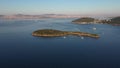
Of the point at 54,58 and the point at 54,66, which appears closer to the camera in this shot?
the point at 54,66

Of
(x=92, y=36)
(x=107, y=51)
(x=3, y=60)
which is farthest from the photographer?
(x=92, y=36)

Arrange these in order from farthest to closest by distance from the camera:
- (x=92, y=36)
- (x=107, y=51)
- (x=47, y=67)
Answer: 1. (x=92, y=36)
2. (x=107, y=51)
3. (x=47, y=67)

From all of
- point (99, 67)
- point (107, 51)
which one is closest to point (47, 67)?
point (99, 67)

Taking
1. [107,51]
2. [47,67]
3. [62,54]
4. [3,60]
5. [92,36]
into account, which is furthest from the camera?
[92,36]

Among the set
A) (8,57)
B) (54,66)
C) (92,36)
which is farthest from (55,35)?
(54,66)

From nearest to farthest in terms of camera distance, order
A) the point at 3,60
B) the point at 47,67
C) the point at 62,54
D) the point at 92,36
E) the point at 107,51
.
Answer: the point at 47,67
the point at 3,60
the point at 62,54
the point at 107,51
the point at 92,36

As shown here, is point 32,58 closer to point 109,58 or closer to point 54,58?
point 54,58

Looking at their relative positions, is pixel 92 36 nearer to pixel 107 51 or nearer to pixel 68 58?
pixel 107 51

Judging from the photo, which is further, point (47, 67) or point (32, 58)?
point (32, 58)
